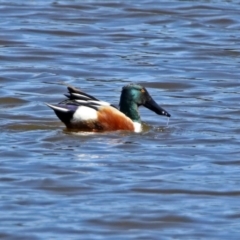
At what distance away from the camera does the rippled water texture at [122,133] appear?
841 cm

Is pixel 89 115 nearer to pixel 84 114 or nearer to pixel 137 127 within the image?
pixel 84 114

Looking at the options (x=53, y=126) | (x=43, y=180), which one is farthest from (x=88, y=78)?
(x=43, y=180)

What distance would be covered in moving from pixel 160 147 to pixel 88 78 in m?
3.61

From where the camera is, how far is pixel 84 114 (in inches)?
444

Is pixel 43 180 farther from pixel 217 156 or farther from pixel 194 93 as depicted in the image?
pixel 194 93

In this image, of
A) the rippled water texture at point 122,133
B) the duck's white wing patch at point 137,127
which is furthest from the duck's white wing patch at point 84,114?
the duck's white wing patch at point 137,127

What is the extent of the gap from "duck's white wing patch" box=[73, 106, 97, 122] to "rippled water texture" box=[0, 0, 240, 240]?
0.18 metres

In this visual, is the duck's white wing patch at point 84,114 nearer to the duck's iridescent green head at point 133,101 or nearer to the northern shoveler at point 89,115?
the northern shoveler at point 89,115

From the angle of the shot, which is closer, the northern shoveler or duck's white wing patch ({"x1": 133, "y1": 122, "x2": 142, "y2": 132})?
the northern shoveler

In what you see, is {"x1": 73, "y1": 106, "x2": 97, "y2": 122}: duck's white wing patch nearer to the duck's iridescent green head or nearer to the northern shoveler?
the northern shoveler

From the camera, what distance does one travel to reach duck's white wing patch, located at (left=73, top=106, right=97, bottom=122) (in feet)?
36.9

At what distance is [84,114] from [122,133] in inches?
16.4

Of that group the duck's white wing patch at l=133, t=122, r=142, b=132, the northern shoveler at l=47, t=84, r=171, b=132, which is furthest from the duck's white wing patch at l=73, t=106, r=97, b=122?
the duck's white wing patch at l=133, t=122, r=142, b=132

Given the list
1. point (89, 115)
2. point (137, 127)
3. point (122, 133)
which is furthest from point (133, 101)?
point (89, 115)
